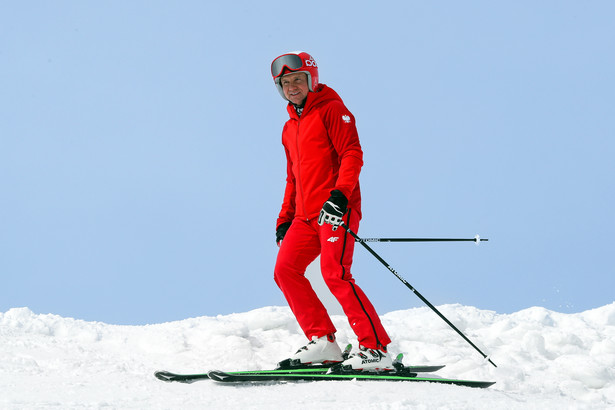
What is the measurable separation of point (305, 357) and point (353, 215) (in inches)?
50.5

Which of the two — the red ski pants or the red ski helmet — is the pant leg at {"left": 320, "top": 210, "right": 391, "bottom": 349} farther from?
the red ski helmet

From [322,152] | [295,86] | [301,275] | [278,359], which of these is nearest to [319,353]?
[301,275]

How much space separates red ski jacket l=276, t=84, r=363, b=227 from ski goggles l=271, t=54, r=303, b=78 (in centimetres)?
27

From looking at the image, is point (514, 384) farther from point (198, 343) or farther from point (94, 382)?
point (94, 382)

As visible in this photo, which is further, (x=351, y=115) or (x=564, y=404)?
(x=351, y=115)

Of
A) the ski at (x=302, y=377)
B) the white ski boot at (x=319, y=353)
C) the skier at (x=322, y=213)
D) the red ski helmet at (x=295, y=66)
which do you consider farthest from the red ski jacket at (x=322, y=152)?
the ski at (x=302, y=377)

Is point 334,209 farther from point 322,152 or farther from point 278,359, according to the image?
point 278,359

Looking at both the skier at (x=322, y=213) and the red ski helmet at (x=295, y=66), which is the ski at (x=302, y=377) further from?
the red ski helmet at (x=295, y=66)

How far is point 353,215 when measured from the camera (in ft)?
16.5

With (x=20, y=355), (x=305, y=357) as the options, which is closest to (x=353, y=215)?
(x=305, y=357)

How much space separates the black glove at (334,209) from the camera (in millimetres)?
4645

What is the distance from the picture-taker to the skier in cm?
486

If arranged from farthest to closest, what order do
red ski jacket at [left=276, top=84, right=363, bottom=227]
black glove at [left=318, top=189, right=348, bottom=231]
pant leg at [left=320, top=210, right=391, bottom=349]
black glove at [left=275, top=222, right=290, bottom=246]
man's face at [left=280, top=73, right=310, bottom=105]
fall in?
black glove at [left=275, top=222, right=290, bottom=246] → man's face at [left=280, top=73, right=310, bottom=105] → red ski jacket at [left=276, top=84, right=363, bottom=227] → pant leg at [left=320, top=210, right=391, bottom=349] → black glove at [left=318, top=189, right=348, bottom=231]

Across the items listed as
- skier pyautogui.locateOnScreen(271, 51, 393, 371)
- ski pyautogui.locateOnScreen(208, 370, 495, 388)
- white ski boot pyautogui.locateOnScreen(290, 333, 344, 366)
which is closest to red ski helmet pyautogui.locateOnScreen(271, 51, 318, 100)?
skier pyautogui.locateOnScreen(271, 51, 393, 371)
